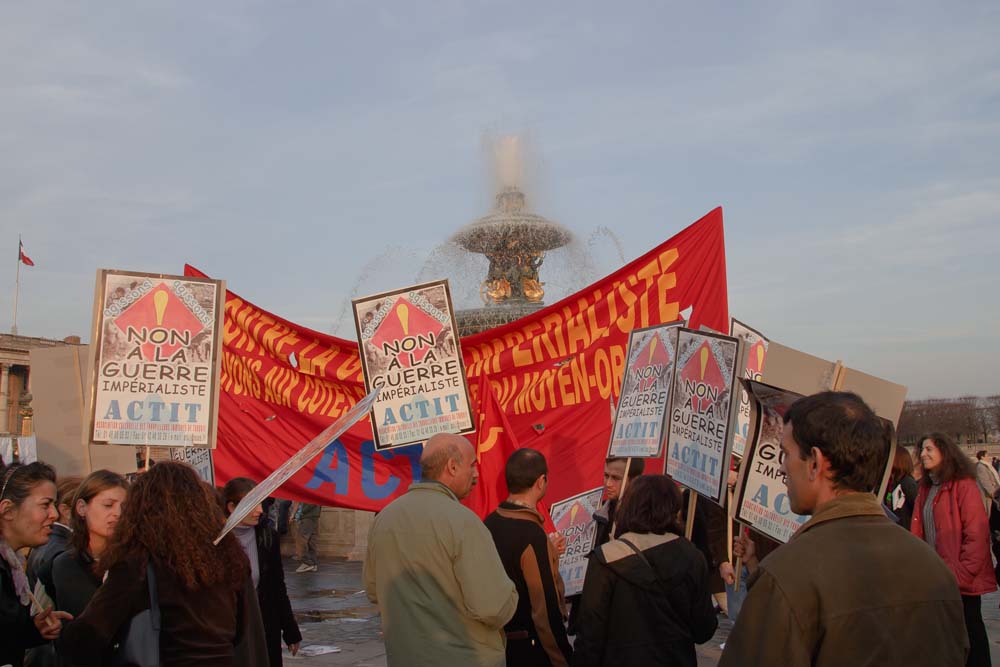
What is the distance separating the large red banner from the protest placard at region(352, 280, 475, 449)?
15.5 inches

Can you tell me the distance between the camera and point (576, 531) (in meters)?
6.99

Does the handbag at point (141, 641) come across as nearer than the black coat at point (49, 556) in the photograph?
Yes

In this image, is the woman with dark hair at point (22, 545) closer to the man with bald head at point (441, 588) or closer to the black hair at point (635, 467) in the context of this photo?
the man with bald head at point (441, 588)

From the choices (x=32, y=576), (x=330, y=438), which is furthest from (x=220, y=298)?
(x=330, y=438)


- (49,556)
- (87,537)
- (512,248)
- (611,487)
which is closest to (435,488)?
(87,537)

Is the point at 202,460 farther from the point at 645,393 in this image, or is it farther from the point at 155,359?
the point at 645,393

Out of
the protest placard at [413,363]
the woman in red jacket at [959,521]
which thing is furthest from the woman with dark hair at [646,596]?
Result: the protest placard at [413,363]

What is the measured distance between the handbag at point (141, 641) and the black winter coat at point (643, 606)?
1.85 meters

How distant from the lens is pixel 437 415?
7875 mm

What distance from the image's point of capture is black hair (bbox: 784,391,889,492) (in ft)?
7.89

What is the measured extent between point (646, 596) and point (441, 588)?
35.8 inches

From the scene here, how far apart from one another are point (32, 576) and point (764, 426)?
383 centimetres

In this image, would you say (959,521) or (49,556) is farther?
(959,521)

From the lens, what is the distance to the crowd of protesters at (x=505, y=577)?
2.23 metres
